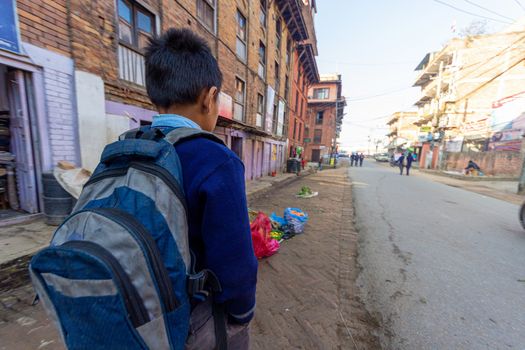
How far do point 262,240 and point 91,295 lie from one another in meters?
2.91

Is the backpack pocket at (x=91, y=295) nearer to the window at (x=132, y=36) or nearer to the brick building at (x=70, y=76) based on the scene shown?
the brick building at (x=70, y=76)

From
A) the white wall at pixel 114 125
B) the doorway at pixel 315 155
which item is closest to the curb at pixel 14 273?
the white wall at pixel 114 125

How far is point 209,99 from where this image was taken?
1.14m

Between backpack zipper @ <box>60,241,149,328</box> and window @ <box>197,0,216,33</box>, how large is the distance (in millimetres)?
8576

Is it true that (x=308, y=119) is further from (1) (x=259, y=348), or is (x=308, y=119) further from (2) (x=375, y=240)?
(1) (x=259, y=348)

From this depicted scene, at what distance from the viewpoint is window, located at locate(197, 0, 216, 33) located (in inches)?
286

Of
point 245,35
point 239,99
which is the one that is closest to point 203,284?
point 239,99

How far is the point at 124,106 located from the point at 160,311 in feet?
17.0

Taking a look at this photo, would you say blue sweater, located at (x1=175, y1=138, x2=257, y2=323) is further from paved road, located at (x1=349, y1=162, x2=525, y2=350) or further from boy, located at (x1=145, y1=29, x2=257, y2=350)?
paved road, located at (x1=349, y1=162, x2=525, y2=350)

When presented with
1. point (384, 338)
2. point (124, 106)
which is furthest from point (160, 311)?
point (124, 106)

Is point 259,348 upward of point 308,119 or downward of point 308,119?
downward

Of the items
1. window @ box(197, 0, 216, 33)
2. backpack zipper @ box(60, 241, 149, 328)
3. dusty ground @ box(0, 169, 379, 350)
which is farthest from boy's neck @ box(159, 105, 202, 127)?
window @ box(197, 0, 216, 33)

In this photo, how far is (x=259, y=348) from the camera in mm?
1961

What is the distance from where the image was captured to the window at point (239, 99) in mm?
9970
